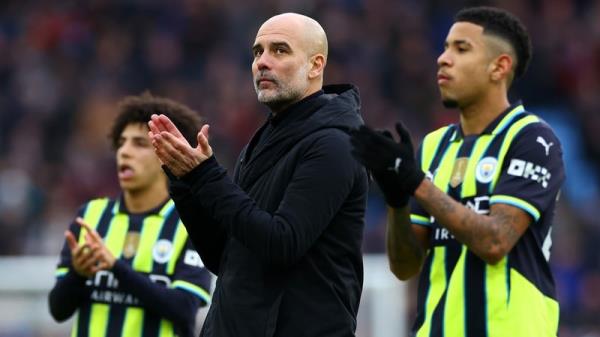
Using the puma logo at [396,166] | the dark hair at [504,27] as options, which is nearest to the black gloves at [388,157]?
the puma logo at [396,166]

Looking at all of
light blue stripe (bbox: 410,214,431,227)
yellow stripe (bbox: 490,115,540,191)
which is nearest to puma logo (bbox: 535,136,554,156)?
yellow stripe (bbox: 490,115,540,191)

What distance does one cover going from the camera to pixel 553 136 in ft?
16.9

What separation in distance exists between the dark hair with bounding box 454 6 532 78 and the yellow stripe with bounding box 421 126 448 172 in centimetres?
41

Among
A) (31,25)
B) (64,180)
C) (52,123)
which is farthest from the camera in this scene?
(31,25)

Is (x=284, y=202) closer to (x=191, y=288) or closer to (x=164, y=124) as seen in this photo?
(x=164, y=124)

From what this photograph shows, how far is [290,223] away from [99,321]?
177cm

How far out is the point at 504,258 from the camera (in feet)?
16.4

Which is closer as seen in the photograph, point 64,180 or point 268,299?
point 268,299

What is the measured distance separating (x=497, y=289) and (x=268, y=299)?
96 cm

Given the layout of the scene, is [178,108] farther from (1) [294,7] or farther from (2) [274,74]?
(1) [294,7]

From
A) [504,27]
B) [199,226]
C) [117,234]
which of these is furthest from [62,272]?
[504,27]

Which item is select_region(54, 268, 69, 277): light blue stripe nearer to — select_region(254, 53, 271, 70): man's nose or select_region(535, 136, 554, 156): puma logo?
select_region(254, 53, 271, 70): man's nose

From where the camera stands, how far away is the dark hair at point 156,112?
622cm

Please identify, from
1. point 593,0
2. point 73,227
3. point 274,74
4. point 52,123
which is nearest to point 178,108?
point 73,227
